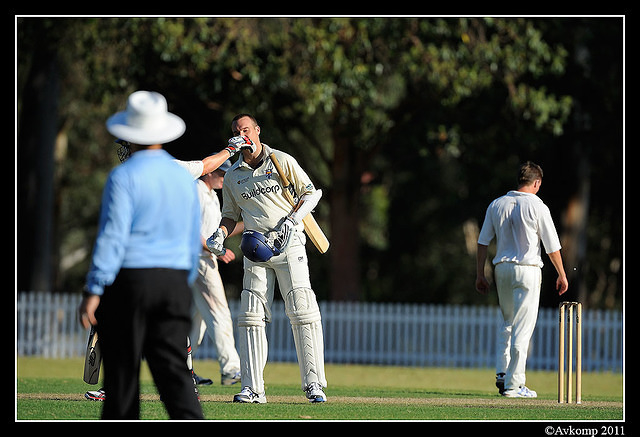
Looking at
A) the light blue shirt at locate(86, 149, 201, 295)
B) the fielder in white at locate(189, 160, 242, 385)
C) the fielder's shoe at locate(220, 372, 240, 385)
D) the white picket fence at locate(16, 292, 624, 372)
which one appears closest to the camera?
the light blue shirt at locate(86, 149, 201, 295)

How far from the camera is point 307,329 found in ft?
28.4

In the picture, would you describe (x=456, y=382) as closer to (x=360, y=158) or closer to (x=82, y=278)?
(x=360, y=158)

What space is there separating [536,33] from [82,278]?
25192 mm

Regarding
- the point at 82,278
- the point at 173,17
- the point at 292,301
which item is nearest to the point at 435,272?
the point at 82,278

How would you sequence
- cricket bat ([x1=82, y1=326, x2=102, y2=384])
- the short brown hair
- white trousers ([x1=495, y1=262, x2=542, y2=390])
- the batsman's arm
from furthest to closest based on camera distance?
the batsman's arm
the short brown hair
white trousers ([x1=495, y1=262, x2=542, y2=390])
cricket bat ([x1=82, y1=326, x2=102, y2=384])

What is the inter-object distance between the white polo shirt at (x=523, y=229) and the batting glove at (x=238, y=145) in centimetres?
267

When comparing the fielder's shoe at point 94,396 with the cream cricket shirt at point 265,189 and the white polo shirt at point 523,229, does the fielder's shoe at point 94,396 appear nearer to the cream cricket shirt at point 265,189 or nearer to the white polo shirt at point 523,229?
the cream cricket shirt at point 265,189

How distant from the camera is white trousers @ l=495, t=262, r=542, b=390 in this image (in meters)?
9.76

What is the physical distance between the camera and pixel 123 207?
5770 mm

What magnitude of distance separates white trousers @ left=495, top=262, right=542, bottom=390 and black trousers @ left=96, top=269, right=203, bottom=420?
4.45 meters

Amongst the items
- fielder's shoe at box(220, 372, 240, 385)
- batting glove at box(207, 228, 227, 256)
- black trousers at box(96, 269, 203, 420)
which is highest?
batting glove at box(207, 228, 227, 256)

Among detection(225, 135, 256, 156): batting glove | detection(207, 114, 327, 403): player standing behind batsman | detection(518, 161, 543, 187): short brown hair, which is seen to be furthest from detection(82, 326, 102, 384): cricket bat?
detection(518, 161, 543, 187): short brown hair

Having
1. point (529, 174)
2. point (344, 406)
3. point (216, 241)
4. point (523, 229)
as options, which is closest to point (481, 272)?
point (523, 229)

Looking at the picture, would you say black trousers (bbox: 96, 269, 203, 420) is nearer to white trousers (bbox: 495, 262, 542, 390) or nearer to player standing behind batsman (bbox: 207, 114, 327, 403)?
player standing behind batsman (bbox: 207, 114, 327, 403)
